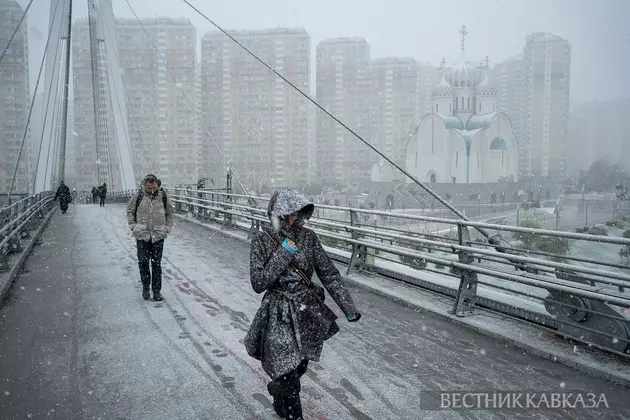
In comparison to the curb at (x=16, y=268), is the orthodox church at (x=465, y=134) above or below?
above

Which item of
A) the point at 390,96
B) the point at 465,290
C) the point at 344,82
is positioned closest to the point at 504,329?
the point at 465,290

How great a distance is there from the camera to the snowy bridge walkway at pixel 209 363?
441 cm

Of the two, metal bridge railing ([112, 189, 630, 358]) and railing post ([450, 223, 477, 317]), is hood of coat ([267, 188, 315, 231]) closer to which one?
metal bridge railing ([112, 189, 630, 358])

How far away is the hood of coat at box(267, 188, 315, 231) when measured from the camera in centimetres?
373

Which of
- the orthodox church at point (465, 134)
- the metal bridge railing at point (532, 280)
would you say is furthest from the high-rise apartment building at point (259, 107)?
the metal bridge railing at point (532, 280)

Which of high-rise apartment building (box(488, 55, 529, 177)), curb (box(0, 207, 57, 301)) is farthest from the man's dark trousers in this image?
high-rise apartment building (box(488, 55, 529, 177))

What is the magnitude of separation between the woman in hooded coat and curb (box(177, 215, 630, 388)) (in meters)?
2.66

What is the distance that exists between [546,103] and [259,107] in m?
73.0

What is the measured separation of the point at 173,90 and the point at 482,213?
167 ft

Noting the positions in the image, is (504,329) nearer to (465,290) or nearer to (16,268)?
(465,290)

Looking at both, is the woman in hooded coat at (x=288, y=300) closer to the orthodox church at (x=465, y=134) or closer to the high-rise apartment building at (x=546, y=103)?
the orthodox church at (x=465, y=134)

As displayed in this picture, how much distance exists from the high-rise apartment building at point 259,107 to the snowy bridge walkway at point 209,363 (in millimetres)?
86040

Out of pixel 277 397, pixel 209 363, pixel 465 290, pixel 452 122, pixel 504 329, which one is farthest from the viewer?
pixel 452 122

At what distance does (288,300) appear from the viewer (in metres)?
3.80
